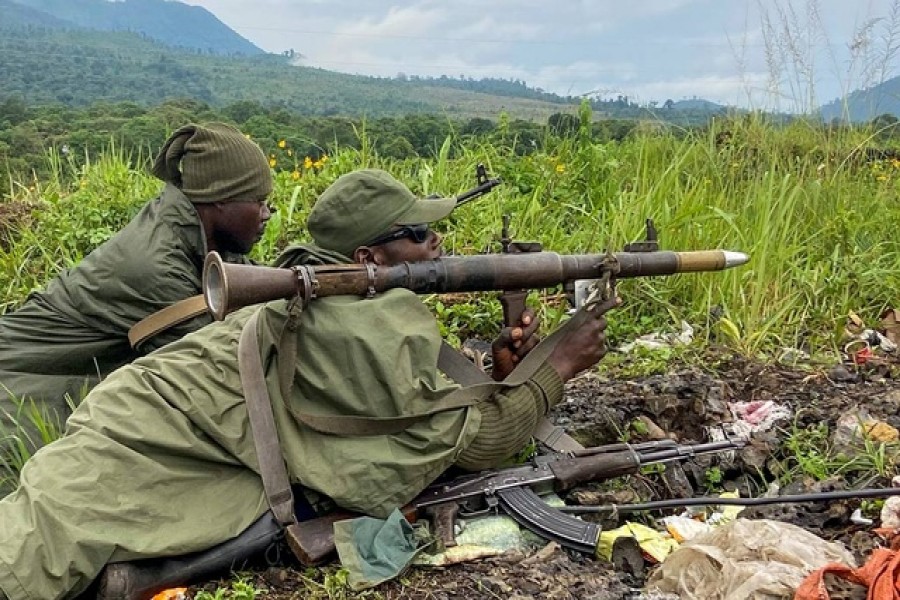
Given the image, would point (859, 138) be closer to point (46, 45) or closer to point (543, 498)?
point (543, 498)

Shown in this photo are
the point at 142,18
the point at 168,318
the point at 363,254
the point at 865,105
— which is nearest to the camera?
the point at 363,254

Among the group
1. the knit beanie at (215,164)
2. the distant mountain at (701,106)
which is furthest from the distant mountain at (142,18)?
the knit beanie at (215,164)

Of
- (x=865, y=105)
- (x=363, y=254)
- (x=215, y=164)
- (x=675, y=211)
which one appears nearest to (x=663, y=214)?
(x=675, y=211)

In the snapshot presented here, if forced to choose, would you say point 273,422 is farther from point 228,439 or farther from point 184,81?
point 184,81

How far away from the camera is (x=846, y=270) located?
545cm

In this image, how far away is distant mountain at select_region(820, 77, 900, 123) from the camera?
696 centimetres

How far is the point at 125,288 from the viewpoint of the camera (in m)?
3.96

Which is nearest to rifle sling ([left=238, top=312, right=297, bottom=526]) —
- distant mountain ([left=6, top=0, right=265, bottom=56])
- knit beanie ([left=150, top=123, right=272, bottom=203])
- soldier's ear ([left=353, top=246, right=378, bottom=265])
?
soldier's ear ([left=353, top=246, right=378, bottom=265])

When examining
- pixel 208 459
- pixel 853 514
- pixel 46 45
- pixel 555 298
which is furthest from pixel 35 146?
pixel 46 45

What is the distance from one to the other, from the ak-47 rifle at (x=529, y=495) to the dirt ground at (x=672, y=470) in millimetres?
81

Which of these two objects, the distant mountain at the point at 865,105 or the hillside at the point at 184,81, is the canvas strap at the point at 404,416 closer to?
the distant mountain at the point at 865,105

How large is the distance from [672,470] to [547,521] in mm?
696

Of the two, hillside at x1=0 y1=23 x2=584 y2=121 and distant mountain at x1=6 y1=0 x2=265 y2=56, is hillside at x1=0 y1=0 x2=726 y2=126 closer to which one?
hillside at x1=0 y1=23 x2=584 y2=121

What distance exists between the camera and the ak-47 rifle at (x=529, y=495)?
9.56 ft
